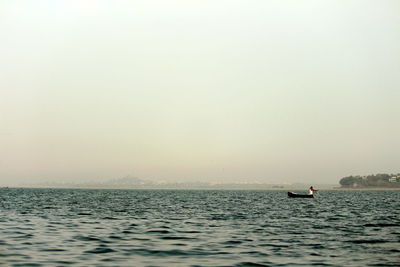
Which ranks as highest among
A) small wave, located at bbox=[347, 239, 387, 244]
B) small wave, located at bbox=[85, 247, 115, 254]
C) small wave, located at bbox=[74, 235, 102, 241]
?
small wave, located at bbox=[74, 235, 102, 241]

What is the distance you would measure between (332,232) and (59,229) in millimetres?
18993

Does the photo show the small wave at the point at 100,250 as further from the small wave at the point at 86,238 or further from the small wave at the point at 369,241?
the small wave at the point at 369,241

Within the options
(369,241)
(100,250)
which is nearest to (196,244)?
(100,250)

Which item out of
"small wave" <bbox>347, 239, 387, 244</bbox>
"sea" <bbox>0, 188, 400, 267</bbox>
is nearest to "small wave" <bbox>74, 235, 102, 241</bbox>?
"sea" <bbox>0, 188, 400, 267</bbox>

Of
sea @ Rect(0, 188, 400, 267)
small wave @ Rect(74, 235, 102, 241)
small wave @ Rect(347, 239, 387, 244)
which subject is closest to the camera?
sea @ Rect(0, 188, 400, 267)

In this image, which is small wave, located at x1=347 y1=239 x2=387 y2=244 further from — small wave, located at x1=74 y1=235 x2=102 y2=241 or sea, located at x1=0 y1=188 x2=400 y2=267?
small wave, located at x1=74 y1=235 x2=102 y2=241

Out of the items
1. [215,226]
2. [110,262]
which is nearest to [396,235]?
[215,226]

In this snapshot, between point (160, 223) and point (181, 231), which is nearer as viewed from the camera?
point (181, 231)

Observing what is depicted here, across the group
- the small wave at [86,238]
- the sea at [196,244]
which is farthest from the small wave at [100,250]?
the small wave at [86,238]

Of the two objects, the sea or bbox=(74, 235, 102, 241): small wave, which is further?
bbox=(74, 235, 102, 241): small wave

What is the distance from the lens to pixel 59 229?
34031 millimetres

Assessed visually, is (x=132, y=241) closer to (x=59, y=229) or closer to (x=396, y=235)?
(x=59, y=229)

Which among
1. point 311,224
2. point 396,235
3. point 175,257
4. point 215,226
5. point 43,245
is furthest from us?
point 311,224

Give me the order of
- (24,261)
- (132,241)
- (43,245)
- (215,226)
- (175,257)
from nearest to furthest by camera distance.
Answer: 1. (24,261)
2. (175,257)
3. (43,245)
4. (132,241)
5. (215,226)
